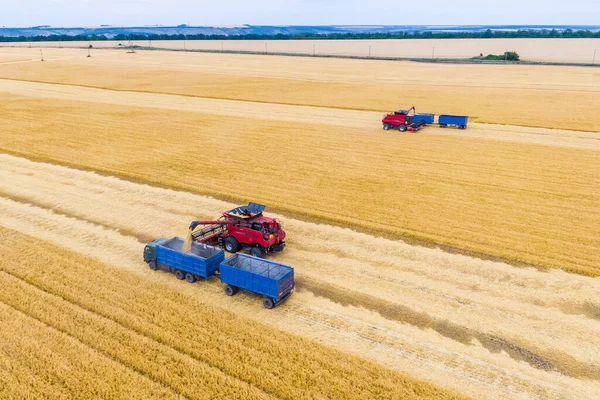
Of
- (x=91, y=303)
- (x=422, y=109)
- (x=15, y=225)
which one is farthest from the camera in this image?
(x=422, y=109)

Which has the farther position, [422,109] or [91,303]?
[422,109]

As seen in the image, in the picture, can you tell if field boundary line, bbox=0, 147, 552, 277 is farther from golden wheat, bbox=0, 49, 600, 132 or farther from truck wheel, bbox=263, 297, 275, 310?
golden wheat, bbox=0, 49, 600, 132

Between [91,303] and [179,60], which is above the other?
[179,60]

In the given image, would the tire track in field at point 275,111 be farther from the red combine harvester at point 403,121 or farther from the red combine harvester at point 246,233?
the red combine harvester at point 246,233

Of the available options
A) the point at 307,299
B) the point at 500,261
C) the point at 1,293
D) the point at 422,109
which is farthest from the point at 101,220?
the point at 422,109

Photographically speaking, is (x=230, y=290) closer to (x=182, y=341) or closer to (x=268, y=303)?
(x=268, y=303)

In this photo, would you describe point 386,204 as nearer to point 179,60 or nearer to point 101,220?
point 101,220

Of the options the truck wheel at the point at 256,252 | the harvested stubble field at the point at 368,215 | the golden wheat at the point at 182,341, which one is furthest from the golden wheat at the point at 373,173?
the golden wheat at the point at 182,341

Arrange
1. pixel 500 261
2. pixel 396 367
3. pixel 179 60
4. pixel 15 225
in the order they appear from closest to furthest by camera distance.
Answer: pixel 396 367 → pixel 500 261 → pixel 15 225 → pixel 179 60
